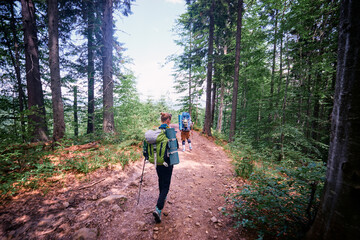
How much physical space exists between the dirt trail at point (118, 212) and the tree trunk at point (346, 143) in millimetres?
1596

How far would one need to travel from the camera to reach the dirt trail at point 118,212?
271 centimetres

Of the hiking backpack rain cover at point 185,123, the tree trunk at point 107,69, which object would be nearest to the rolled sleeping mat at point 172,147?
the hiking backpack rain cover at point 185,123

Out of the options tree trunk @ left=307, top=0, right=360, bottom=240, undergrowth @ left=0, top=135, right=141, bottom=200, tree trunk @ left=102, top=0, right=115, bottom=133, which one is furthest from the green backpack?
tree trunk @ left=102, top=0, right=115, bottom=133

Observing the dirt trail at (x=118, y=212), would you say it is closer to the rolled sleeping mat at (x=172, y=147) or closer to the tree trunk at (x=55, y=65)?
the rolled sleeping mat at (x=172, y=147)

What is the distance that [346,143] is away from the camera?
4.87 ft

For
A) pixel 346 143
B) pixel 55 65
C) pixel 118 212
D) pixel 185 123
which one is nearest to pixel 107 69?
pixel 55 65

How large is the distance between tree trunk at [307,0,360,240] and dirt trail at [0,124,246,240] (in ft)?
5.24

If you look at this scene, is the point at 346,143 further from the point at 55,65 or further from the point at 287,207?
the point at 55,65

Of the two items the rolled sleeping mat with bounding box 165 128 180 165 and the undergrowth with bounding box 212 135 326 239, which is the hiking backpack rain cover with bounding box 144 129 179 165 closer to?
the rolled sleeping mat with bounding box 165 128 180 165

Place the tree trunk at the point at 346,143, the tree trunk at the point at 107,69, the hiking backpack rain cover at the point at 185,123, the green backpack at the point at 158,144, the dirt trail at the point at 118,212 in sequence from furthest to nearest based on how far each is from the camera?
1. the tree trunk at the point at 107,69
2. the hiking backpack rain cover at the point at 185,123
3. the green backpack at the point at 158,144
4. the dirt trail at the point at 118,212
5. the tree trunk at the point at 346,143

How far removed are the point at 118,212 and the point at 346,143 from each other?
4464 millimetres

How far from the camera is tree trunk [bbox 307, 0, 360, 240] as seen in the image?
1409 mm

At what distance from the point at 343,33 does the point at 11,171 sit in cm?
806

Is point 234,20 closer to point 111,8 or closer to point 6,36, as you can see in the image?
point 111,8
